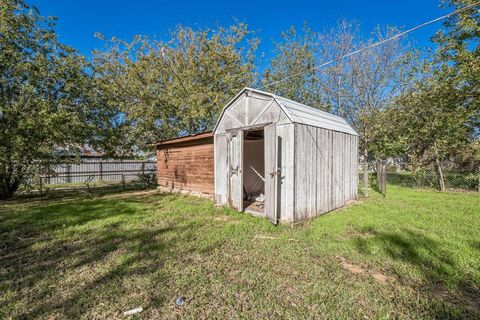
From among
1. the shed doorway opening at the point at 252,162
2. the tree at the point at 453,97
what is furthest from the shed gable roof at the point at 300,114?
the tree at the point at 453,97

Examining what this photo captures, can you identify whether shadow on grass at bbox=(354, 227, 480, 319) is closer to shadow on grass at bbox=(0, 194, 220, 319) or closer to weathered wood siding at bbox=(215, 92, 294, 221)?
weathered wood siding at bbox=(215, 92, 294, 221)

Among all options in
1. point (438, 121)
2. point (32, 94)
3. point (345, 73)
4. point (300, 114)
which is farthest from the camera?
point (345, 73)

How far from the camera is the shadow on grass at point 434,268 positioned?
2.15 meters

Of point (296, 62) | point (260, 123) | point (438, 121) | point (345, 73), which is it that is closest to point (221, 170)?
point (260, 123)

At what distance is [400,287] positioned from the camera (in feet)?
8.13

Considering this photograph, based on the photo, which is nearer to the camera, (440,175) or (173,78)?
(440,175)

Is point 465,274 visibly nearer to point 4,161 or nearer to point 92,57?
point 4,161

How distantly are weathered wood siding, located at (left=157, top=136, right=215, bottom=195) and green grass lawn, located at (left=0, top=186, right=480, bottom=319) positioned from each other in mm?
2730

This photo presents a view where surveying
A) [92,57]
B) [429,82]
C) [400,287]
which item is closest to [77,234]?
[400,287]

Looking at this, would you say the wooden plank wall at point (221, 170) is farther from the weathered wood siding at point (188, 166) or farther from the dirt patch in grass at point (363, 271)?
the dirt patch in grass at point (363, 271)

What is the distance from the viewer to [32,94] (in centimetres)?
777

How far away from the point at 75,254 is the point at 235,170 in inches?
141

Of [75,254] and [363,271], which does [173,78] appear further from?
[363,271]

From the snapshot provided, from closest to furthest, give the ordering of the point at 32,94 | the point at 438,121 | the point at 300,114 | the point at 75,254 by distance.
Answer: the point at 75,254 → the point at 300,114 → the point at 32,94 → the point at 438,121
